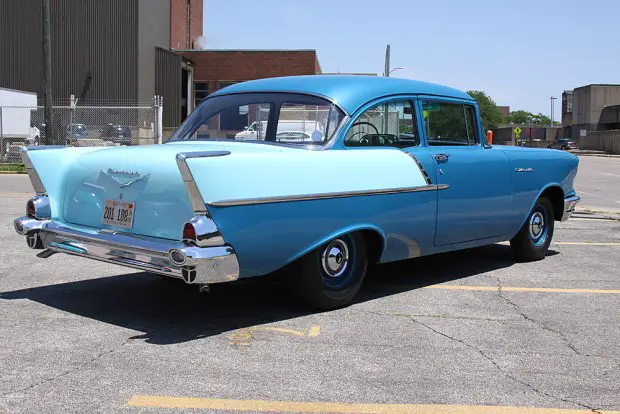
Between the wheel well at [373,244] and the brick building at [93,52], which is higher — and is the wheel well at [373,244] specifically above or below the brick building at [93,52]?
below

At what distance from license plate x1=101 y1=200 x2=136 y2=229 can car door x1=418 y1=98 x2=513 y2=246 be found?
2.52 m

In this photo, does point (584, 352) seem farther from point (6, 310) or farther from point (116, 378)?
point (6, 310)

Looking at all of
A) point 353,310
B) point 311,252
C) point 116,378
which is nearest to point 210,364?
point 116,378

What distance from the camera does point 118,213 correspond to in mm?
5012

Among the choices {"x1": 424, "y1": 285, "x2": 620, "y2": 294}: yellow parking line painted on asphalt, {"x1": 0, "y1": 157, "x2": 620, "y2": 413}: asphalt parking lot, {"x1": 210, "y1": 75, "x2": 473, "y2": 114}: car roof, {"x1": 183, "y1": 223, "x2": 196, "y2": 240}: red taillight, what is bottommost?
{"x1": 0, "y1": 157, "x2": 620, "y2": 413}: asphalt parking lot

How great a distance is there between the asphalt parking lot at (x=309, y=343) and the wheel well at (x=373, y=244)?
14.9 inches

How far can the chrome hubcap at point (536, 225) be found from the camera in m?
7.62

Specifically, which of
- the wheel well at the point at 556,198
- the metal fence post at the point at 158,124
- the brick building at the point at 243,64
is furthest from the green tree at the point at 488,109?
the wheel well at the point at 556,198

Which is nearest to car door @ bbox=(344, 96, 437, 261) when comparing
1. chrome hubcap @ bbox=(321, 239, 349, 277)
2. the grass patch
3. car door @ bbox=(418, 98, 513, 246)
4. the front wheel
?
car door @ bbox=(418, 98, 513, 246)

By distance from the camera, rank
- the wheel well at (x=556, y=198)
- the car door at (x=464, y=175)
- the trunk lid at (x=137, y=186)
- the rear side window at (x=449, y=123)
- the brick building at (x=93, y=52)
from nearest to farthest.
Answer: the trunk lid at (x=137, y=186), the car door at (x=464, y=175), the rear side window at (x=449, y=123), the wheel well at (x=556, y=198), the brick building at (x=93, y=52)

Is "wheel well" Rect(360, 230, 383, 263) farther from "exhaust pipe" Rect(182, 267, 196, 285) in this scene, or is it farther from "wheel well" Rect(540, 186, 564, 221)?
"wheel well" Rect(540, 186, 564, 221)

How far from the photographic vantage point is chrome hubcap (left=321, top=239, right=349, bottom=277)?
527 centimetres

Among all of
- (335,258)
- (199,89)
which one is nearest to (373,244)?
(335,258)

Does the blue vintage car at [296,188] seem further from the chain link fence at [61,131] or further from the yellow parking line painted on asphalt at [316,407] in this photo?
the chain link fence at [61,131]
